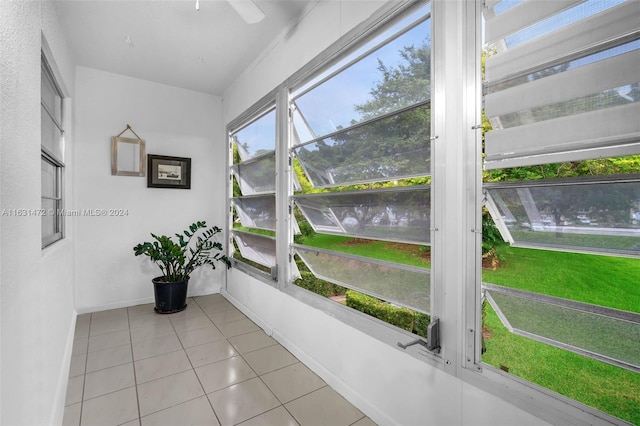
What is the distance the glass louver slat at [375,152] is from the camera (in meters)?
1.51

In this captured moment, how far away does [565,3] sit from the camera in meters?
1.02

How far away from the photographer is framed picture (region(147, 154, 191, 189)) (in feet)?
12.2

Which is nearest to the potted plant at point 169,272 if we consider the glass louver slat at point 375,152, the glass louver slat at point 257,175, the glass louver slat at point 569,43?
the glass louver slat at point 257,175

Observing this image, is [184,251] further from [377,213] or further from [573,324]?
[573,324]

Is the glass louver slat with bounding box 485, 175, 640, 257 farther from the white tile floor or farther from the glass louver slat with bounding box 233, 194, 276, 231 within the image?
the glass louver slat with bounding box 233, 194, 276, 231

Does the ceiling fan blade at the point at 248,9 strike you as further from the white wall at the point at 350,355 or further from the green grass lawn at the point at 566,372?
the green grass lawn at the point at 566,372

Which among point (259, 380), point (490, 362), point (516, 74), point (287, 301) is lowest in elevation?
point (259, 380)

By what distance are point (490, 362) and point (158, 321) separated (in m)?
3.25

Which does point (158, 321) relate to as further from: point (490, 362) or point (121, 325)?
point (490, 362)

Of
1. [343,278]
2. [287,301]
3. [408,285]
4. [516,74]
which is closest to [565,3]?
[516,74]

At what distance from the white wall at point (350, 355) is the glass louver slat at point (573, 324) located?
1.04ft

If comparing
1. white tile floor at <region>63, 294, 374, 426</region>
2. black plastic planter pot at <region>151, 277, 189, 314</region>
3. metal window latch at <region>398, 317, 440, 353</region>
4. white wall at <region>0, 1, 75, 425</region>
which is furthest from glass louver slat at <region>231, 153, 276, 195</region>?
metal window latch at <region>398, 317, 440, 353</region>

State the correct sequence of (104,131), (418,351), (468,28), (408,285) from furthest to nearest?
(104,131), (408,285), (418,351), (468,28)

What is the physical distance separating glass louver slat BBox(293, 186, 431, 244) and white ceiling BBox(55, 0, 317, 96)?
162 cm
